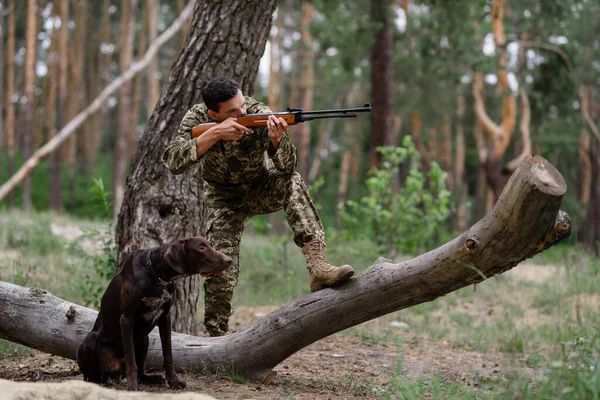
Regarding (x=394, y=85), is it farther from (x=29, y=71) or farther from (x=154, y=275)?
(x=154, y=275)

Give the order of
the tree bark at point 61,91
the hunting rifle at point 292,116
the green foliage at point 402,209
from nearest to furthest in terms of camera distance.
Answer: the hunting rifle at point 292,116 → the green foliage at point 402,209 → the tree bark at point 61,91

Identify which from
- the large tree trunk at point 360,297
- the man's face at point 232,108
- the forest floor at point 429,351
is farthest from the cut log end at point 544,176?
the man's face at point 232,108

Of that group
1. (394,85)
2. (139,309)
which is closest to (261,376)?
(139,309)

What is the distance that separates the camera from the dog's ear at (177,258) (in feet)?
13.8

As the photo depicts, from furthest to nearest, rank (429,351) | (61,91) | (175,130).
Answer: (61,91) → (429,351) → (175,130)

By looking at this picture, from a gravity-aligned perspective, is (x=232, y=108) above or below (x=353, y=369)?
above

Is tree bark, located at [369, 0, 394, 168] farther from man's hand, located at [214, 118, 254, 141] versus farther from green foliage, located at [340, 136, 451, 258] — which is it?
man's hand, located at [214, 118, 254, 141]

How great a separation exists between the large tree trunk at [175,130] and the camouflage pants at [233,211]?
779 mm

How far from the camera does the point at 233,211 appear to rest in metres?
5.38

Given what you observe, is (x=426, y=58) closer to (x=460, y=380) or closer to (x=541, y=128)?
(x=541, y=128)

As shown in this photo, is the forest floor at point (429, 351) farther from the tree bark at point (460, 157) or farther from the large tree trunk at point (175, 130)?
the tree bark at point (460, 157)

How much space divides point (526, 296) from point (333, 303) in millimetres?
6128

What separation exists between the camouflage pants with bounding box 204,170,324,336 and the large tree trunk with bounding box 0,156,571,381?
14.4 inches

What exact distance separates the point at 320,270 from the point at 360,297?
365mm
